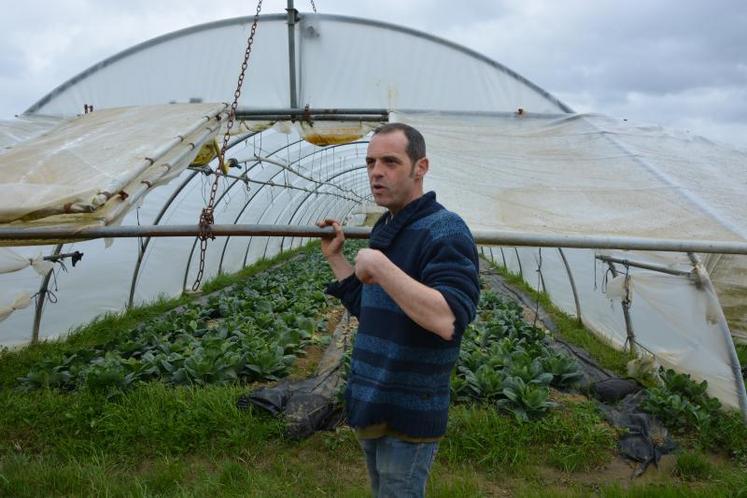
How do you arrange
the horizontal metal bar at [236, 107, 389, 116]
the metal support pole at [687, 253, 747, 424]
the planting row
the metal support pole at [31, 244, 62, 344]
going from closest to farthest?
the metal support pole at [687, 253, 747, 424] → the planting row → the horizontal metal bar at [236, 107, 389, 116] → the metal support pole at [31, 244, 62, 344]

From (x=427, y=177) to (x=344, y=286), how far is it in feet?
7.00

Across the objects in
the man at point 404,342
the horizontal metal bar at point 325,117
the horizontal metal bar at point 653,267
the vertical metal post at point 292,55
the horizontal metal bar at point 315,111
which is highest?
the vertical metal post at point 292,55

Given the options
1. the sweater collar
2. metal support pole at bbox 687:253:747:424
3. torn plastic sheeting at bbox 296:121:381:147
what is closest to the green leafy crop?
metal support pole at bbox 687:253:747:424

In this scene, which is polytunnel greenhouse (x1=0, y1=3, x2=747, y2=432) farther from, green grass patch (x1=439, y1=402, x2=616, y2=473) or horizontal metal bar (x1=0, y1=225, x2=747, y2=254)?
green grass patch (x1=439, y1=402, x2=616, y2=473)

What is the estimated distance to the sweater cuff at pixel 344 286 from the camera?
228cm

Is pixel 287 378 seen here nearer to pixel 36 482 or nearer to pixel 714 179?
pixel 36 482

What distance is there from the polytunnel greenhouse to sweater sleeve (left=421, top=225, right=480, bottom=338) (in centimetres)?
106

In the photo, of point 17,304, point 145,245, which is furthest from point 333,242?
point 145,245

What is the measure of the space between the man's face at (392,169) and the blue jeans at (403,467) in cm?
79

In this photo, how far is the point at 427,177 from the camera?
13.9 ft

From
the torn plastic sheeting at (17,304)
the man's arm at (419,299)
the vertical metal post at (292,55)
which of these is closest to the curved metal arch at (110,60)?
the vertical metal post at (292,55)

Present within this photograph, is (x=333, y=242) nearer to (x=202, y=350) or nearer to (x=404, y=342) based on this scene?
(x=404, y=342)

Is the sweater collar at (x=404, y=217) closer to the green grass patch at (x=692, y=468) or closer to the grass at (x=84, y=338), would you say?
the green grass patch at (x=692, y=468)

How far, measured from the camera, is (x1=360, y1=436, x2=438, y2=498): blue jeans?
1.88m
